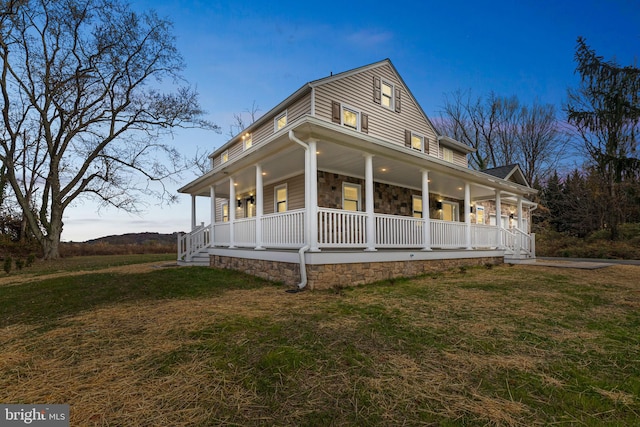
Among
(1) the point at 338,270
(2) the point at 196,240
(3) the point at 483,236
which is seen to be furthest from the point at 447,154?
(2) the point at 196,240

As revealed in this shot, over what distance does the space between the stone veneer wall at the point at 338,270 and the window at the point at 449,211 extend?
447 cm

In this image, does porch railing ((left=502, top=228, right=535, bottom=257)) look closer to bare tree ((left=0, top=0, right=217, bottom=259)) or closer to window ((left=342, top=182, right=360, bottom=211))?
window ((left=342, top=182, right=360, bottom=211))

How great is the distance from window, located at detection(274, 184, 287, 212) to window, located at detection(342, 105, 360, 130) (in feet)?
10.9

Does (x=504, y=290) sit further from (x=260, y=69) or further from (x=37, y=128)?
(x=37, y=128)

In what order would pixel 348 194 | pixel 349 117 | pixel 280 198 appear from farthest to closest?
pixel 349 117 < pixel 280 198 < pixel 348 194

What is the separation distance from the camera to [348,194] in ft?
32.3

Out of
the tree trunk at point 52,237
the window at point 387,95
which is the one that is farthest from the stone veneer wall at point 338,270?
the tree trunk at point 52,237

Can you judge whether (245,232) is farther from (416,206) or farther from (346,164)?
(416,206)

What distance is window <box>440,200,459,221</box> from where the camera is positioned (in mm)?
12891

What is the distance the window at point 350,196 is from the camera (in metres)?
9.73

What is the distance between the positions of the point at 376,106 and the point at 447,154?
522cm

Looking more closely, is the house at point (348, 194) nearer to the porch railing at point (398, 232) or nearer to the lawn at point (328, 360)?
the porch railing at point (398, 232)

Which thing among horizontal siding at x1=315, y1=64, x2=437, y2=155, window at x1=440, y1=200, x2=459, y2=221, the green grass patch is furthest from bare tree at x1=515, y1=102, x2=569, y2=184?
the green grass patch

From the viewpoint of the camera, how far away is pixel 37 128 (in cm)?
1717
